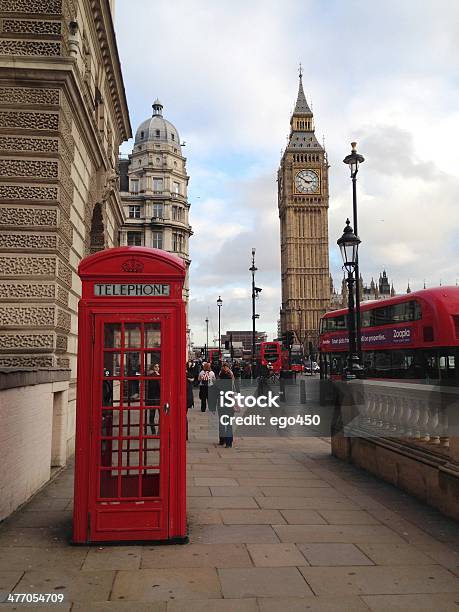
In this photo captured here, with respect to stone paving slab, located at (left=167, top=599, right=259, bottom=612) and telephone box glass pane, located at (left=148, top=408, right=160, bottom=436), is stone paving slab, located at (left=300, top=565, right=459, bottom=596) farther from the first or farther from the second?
telephone box glass pane, located at (left=148, top=408, right=160, bottom=436)

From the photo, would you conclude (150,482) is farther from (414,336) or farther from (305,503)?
(414,336)

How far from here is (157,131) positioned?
224ft

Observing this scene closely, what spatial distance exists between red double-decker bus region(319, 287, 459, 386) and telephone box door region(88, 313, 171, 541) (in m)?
11.8

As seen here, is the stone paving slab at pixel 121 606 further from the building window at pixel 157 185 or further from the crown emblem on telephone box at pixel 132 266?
the building window at pixel 157 185

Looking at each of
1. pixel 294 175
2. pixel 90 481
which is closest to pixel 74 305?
pixel 90 481

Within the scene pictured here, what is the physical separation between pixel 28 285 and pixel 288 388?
2587 centimetres

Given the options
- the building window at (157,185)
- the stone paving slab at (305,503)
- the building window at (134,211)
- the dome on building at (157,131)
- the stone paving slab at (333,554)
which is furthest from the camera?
the dome on building at (157,131)

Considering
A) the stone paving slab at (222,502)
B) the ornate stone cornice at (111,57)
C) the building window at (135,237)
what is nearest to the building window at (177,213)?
the building window at (135,237)

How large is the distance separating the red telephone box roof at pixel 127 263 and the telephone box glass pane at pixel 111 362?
77cm

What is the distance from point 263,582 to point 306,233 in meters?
121

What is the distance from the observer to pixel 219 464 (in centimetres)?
998

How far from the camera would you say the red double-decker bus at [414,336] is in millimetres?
17547

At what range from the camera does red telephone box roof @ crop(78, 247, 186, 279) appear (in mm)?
5605

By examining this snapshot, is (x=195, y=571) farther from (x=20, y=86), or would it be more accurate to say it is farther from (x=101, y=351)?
(x=20, y=86)
